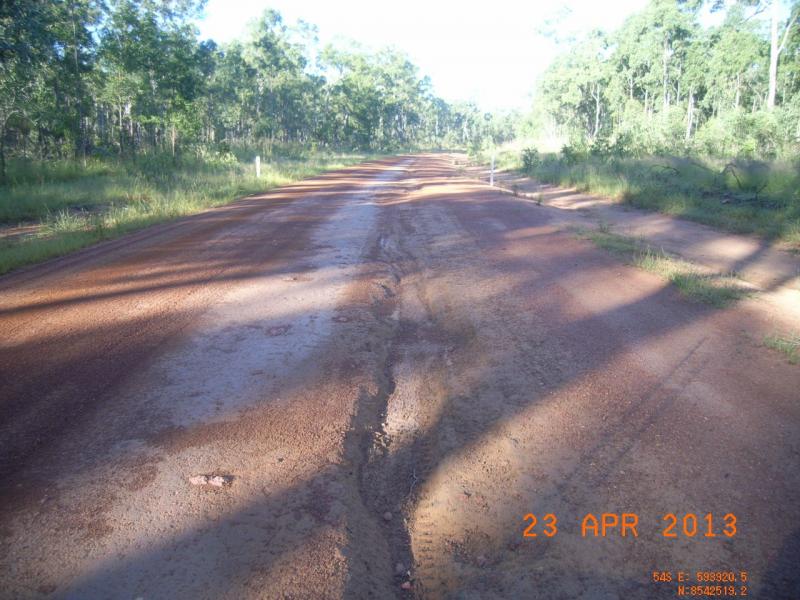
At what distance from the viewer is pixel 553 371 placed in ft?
13.8

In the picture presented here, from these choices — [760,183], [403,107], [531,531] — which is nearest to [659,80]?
[760,183]

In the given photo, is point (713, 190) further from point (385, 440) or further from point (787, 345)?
point (385, 440)

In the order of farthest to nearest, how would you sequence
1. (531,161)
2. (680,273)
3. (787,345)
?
(531,161)
(680,273)
(787,345)

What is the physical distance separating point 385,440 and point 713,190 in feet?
49.6

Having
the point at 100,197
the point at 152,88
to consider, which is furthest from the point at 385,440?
the point at 152,88

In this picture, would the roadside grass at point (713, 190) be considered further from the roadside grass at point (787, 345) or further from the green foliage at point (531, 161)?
the green foliage at point (531, 161)

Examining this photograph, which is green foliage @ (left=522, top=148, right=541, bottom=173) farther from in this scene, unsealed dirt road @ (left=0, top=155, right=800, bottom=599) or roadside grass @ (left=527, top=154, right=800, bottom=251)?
unsealed dirt road @ (left=0, top=155, right=800, bottom=599)

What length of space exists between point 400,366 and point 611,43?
48913 mm

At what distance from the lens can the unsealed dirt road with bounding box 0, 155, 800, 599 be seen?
2.33 metres

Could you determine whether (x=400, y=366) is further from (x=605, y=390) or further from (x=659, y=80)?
(x=659, y=80)

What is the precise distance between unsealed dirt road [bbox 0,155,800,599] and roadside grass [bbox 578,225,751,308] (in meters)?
0.34
